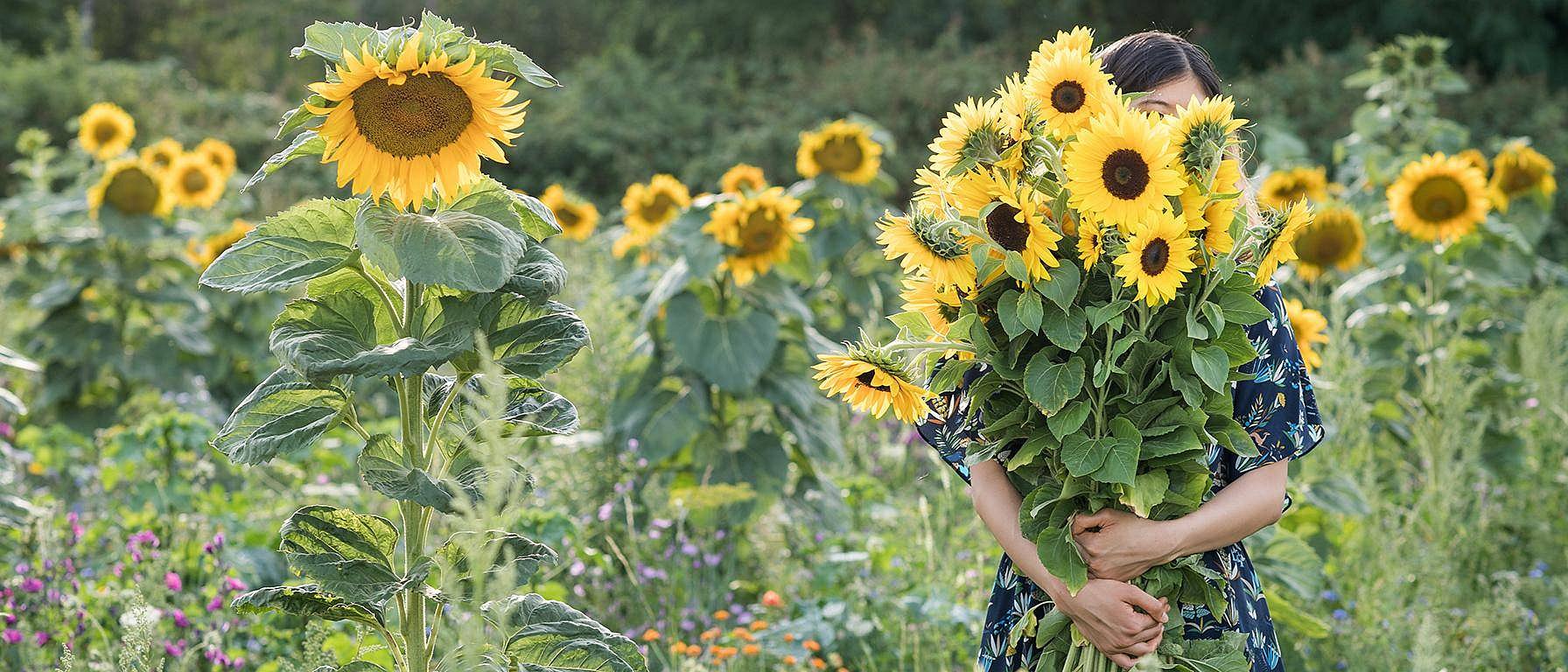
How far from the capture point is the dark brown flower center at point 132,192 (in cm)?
492

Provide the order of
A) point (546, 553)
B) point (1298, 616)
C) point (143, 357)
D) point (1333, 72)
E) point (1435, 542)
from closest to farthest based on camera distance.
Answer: point (546, 553) → point (1298, 616) → point (1435, 542) → point (143, 357) → point (1333, 72)

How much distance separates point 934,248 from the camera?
161 cm

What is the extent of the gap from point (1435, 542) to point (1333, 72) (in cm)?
796

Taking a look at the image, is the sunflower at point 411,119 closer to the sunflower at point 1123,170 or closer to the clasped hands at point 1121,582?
the sunflower at point 1123,170

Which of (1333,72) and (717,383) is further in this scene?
(1333,72)

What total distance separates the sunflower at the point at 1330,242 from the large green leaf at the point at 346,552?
3.42 meters

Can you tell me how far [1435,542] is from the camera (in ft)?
11.0

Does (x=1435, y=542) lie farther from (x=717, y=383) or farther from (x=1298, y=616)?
(x=717, y=383)

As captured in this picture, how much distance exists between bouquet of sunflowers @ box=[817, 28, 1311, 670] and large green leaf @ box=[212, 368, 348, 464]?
0.62 metres

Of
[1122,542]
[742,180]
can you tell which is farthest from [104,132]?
[1122,542]

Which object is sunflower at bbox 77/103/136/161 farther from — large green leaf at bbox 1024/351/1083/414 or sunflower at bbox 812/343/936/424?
large green leaf at bbox 1024/351/1083/414

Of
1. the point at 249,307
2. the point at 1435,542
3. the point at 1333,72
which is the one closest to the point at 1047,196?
the point at 1435,542

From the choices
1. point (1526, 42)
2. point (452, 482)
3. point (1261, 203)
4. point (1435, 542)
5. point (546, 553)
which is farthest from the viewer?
point (1526, 42)

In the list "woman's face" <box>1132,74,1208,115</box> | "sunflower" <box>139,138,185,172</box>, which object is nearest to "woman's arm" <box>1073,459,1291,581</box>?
"woman's face" <box>1132,74,1208,115</box>
